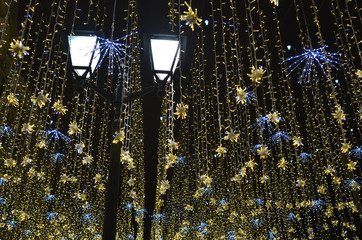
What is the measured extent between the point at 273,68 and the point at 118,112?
20.3 ft

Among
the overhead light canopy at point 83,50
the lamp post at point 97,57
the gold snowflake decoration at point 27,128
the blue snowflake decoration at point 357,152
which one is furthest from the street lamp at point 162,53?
the blue snowflake decoration at point 357,152

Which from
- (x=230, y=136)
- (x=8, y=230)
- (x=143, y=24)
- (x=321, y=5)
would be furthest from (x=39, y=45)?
(x=321, y=5)

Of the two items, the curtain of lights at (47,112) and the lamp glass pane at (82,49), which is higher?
the curtain of lights at (47,112)

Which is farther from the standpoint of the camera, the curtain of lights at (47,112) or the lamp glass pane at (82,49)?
the curtain of lights at (47,112)

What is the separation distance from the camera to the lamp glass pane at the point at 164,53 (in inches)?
92.0

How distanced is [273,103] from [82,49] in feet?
10.3

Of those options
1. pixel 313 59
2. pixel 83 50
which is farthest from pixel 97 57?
pixel 313 59

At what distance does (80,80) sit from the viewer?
2.62m

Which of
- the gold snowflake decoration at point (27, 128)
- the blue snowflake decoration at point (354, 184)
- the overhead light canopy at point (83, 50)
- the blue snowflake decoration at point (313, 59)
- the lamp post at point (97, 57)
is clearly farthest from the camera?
the blue snowflake decoration at point (354, 184)

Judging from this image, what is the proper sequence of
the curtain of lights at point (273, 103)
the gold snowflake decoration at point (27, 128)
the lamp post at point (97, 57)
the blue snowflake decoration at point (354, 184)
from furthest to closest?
the blue snowflake decoration at point (354, 184), the curtain of lights at point (273, 103), the gold snowflake decoration at point (27, 128), the lamp post at point (97, 57)

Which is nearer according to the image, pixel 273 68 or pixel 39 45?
pixel 39 45

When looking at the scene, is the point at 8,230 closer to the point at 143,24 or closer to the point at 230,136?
the point at 143,24

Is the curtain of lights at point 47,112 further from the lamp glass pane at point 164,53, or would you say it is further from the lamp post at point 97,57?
the lamp glass pane at point 164,53

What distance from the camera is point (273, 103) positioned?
482cm
